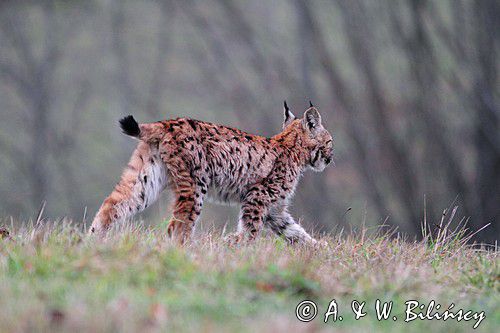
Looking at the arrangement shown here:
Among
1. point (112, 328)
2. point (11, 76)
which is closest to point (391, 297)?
point (112, 328)

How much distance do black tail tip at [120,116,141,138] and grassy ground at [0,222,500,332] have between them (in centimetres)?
131

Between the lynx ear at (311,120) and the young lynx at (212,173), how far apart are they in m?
0.01

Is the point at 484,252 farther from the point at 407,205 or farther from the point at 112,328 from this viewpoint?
the point at 407,205

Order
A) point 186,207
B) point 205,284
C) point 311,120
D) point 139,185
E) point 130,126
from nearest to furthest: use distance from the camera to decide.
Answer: point 205,284, point 130,126, point 186,207, point 139,185, point 311,120

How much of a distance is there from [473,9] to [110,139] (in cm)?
2016

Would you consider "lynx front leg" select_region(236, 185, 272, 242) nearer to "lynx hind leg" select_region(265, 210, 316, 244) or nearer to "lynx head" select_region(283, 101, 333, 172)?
"lynx hind leg" select_region(265, 210, 316, 244)

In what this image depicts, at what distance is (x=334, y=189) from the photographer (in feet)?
105

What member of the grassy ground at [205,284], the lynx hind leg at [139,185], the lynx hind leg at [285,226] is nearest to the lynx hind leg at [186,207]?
the lynx hind leg at [139,185]

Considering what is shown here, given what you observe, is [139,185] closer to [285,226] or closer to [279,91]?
Result: [285,226]

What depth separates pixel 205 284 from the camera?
6.53 meters

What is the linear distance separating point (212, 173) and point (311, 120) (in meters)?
2.00

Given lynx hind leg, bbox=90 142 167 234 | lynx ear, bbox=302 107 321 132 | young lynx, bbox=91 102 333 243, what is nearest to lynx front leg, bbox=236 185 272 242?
young lynx, bbox=91 102 333 243

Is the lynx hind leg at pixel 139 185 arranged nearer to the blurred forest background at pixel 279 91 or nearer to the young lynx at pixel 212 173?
the young lynx at pixel 212 173

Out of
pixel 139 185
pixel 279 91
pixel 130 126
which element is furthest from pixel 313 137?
pixel 279 91
